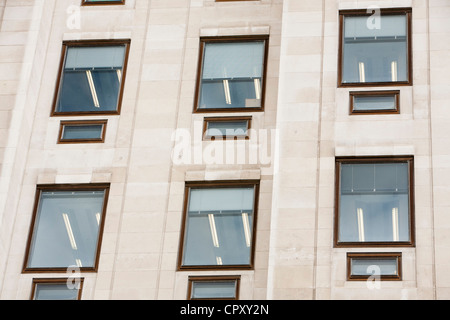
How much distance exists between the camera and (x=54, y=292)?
18.5m

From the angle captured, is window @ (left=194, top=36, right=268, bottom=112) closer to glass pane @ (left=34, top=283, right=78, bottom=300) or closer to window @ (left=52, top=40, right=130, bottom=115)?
window @ (left=52, top=40, right=130, bottom=115)

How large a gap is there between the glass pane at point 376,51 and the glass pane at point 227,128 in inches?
91.8

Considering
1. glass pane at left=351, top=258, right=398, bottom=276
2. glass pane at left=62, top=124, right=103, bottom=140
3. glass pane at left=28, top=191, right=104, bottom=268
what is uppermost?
glass pane at left=62, top=124, right=103, bottom=140

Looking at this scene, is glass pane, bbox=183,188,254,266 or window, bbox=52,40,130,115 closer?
glass pane, bbox=183,188,254,266

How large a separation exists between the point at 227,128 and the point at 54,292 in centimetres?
490

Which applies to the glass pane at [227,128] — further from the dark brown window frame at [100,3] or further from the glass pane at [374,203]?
the dark brown window frame at [100,3]

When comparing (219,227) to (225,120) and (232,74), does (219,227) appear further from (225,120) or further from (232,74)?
(232,74)

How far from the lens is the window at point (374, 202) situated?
57.4 ft

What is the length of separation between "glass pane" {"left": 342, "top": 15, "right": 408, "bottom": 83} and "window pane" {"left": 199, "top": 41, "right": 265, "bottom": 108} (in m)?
2.07

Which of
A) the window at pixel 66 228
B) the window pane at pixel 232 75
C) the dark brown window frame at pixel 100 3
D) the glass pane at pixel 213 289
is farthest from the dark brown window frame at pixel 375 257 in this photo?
the dark brown window frame at pixel 100 3

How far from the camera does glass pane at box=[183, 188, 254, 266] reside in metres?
18.5

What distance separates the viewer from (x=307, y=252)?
17031 millimetres

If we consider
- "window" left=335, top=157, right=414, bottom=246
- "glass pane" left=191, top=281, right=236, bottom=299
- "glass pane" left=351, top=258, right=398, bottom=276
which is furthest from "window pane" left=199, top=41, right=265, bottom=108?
"glass pane" left=351, top=258, right=398, bottom=276
